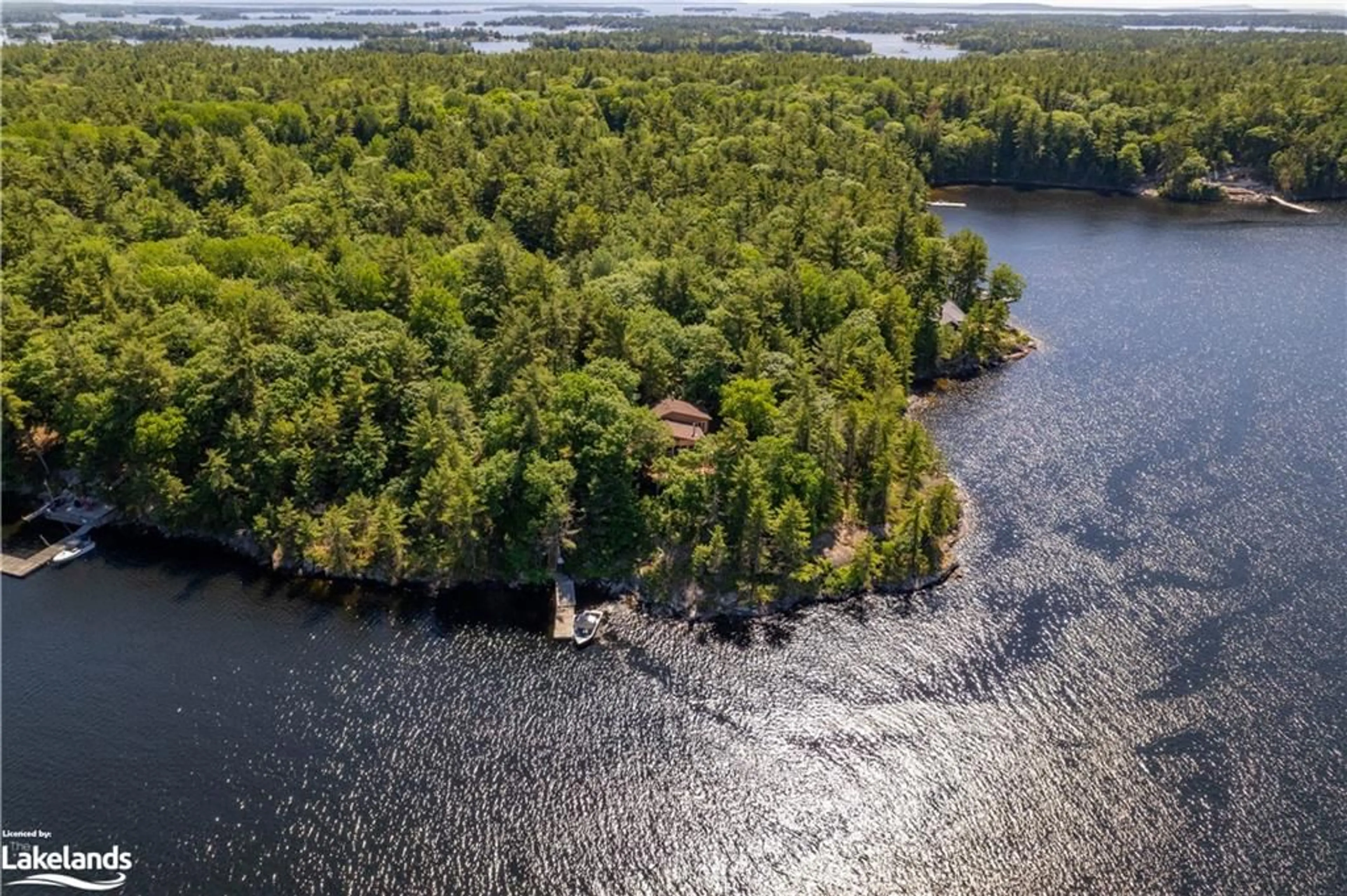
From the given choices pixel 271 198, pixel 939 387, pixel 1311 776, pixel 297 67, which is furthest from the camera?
pixel 297 67

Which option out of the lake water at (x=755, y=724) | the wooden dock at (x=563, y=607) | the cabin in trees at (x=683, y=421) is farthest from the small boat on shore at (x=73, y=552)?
the cabin in trees at (x=683, y=421)

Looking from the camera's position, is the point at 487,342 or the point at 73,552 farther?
the point at 487,342

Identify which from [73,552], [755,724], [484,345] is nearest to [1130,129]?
[484,345]

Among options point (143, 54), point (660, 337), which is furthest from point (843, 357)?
point (143, 54)

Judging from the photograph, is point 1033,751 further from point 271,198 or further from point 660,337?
point 271,198

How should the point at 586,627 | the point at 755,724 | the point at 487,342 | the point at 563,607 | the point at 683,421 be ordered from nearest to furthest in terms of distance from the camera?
the point at 755,724, the point at 586,627, the point at 563,607, the point at 683,421, the point at 487,342

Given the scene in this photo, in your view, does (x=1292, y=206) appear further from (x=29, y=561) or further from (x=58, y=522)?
(x=29, y=561)
